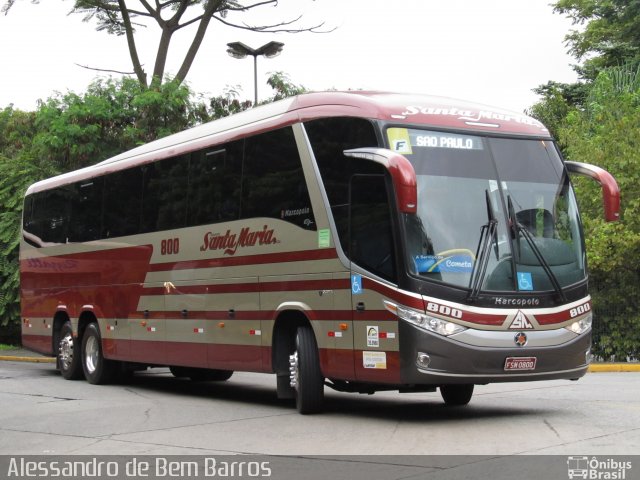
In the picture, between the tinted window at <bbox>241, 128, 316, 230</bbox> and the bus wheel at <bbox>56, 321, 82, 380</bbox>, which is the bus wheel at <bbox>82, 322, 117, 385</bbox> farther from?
the tinted window at <bbox>241, 128, 316, 230</bbox>

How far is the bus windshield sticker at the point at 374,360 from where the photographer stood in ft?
37.7

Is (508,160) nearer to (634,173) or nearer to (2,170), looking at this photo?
(634,173)

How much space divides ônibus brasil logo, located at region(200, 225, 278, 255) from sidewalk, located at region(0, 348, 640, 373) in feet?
28.5

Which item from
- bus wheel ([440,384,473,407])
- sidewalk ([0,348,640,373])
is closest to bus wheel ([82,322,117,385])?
sidewalk ([0,348,640,373])

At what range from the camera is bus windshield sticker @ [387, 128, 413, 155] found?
11672 mm

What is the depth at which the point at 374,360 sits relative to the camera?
11.6 m

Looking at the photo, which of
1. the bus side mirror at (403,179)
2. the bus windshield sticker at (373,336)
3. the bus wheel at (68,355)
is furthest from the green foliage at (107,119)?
the bus side mirror at (403,179)

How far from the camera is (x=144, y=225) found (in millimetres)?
17125

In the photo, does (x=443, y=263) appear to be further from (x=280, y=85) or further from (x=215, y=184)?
(x=280, y=85)

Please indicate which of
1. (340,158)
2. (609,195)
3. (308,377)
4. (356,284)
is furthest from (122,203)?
(609,195)

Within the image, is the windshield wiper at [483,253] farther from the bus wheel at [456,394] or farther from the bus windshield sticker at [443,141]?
the bus wheel at [456,394]

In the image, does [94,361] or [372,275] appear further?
[94,361]

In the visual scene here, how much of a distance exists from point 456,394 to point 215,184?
443 cm

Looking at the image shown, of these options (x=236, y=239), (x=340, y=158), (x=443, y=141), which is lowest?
(x=236, y=239)
